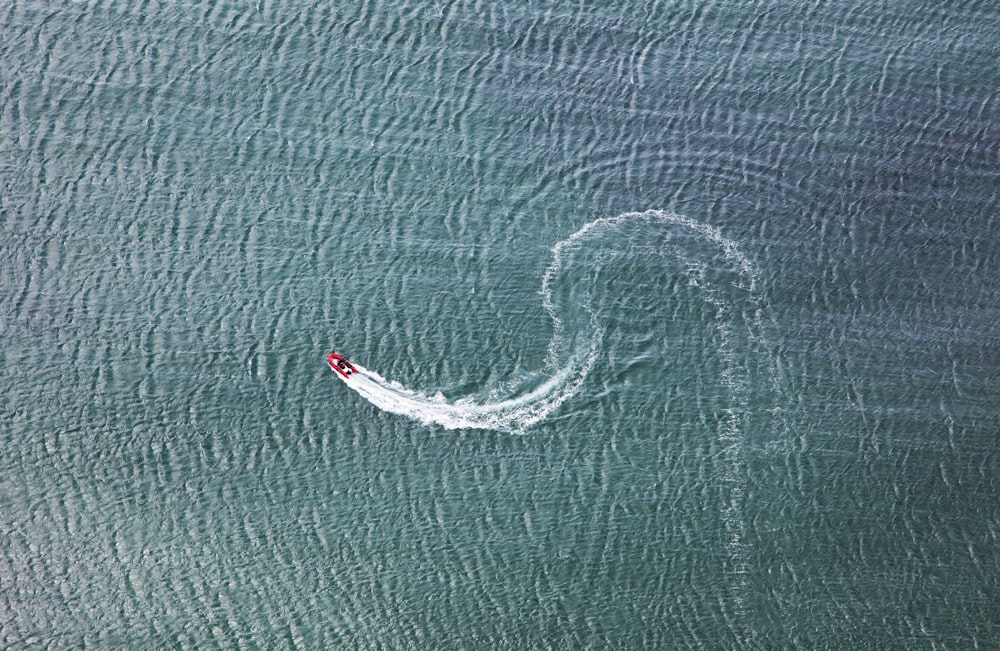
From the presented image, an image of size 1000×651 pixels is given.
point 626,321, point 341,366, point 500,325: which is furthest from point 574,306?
point 341,366

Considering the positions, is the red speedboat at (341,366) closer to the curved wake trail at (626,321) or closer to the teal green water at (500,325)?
the curved wake trail at (626,321)

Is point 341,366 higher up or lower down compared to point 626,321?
lower down

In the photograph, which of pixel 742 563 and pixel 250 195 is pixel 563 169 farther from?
pixel 742 563

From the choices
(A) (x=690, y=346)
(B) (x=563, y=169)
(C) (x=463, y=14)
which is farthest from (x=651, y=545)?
(C) (x=463, y=14)

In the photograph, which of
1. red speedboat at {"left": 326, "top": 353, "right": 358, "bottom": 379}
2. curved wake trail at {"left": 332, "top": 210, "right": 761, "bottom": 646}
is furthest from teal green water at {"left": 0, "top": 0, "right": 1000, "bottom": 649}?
red speedboat at {"left": 326, "top": 353, "right": 358, "bottom": 379}

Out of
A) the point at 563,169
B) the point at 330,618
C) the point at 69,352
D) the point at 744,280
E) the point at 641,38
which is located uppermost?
the point at 641,38

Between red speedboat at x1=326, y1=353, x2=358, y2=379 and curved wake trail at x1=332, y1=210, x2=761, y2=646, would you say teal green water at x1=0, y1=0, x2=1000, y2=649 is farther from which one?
red speedboat at x1=326, y1=353, x2=358, y2=379

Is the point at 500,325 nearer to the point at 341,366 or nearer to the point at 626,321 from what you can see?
the point at 626,321
